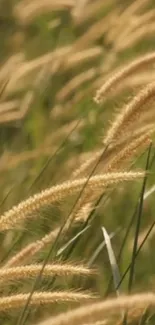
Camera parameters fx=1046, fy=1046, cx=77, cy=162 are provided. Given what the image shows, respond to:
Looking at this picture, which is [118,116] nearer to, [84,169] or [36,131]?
[84,169]

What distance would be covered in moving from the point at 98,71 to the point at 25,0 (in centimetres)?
27

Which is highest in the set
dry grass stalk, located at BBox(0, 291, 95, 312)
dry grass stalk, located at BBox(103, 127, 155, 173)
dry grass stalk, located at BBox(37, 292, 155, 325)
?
dry grass stalk, located at BBox(37, 292, 155, 325)

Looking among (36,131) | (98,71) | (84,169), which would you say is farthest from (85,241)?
(98,71)

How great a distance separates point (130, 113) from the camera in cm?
147

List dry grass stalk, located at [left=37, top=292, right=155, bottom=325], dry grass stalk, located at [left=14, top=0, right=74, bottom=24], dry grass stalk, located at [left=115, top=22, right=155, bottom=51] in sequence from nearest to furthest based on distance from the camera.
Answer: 1. dry grass stalk, located at [left=37, top=292, right=155, bottom=325]
2. dry grass stalk, located at [left=115, top=22, right=155, bottom=51]
3. dry grass stalk, located at [left=14, top=0, right=74, bottom=24]

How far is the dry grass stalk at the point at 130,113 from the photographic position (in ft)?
4.75

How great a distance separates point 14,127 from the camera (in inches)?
118

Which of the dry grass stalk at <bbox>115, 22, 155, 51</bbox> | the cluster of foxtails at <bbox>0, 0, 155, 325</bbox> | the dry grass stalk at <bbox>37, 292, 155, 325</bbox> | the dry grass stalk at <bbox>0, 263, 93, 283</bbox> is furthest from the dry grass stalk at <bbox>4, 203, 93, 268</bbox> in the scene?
the dry grass stalk at <bbox>115, 22, 155, 51</bbox>

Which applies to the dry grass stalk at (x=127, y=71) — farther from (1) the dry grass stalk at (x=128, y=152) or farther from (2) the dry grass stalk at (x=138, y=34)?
(2) the dry grass stalk at (x=138, y=34)

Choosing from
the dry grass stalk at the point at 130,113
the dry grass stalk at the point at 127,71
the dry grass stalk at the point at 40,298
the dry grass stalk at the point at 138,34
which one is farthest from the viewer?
the dry grass stalk at the point at 138,34

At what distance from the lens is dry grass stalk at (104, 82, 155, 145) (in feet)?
4.75

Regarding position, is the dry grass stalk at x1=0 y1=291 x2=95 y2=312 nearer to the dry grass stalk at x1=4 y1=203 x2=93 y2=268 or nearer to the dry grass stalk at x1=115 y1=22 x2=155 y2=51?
the dry grass stalk at x1=4 y1=203 x2=93 y2=268

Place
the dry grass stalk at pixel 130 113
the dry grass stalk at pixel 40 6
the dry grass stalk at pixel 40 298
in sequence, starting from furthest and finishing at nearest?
the dry grass stalk at pixel 40 6
the dry grass stalk at pixel 130 113
the dry grass stalk at pixel 40 298

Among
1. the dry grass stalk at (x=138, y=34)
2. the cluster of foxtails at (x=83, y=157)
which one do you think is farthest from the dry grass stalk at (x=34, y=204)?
the dry grass stalk at (x=138, y=34)
